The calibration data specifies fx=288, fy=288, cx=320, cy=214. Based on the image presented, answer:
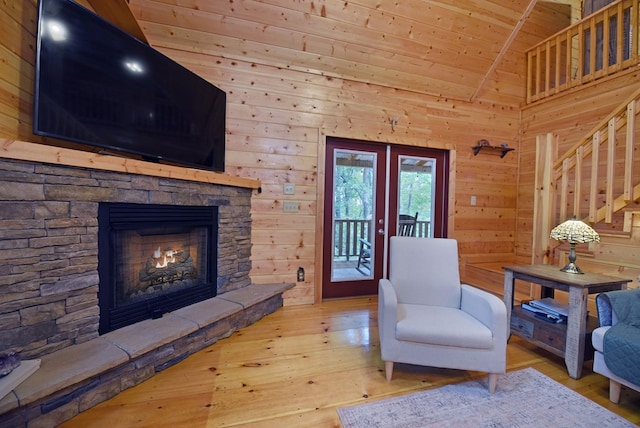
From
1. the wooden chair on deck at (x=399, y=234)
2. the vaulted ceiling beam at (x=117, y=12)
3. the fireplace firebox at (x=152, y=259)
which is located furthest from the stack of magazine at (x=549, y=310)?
the vaulted ceiling beam at (x=117, y=12)

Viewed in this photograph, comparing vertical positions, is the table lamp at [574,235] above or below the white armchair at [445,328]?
above

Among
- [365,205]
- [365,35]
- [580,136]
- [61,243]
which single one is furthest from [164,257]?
[580,136]

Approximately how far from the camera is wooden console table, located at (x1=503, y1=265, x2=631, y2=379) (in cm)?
189

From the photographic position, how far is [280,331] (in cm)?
261

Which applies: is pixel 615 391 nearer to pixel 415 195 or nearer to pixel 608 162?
pixel 608 162

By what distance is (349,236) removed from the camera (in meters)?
3.60

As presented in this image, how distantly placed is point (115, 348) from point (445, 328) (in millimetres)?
1961

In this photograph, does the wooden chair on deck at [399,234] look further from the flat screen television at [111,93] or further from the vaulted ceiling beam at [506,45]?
the flat screen television at [111,93]

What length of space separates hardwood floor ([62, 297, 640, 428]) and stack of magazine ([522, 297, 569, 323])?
0.33 metres

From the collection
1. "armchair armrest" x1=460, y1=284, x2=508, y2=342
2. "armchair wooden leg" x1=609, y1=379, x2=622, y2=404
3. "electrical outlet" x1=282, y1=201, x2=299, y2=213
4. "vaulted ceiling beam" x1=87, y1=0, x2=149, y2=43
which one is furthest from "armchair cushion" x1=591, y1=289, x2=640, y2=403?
"vaulted ceiling beam" x1=87, y1=0, x2=149, y2=43

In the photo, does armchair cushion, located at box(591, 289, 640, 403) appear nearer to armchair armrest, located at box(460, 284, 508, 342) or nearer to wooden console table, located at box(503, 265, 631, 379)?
wooden console table, located at box(503, 265, 631, 379)

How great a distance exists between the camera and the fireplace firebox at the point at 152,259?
187 cm

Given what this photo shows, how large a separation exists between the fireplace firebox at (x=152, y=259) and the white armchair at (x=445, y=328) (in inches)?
63.5

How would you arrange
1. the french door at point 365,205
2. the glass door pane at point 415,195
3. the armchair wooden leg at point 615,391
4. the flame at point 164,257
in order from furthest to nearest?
the glass door pane at point 415,195 → the french door at point 365,205 → the flame at point 164,257 → the armchair wooden leg at point 615,391
